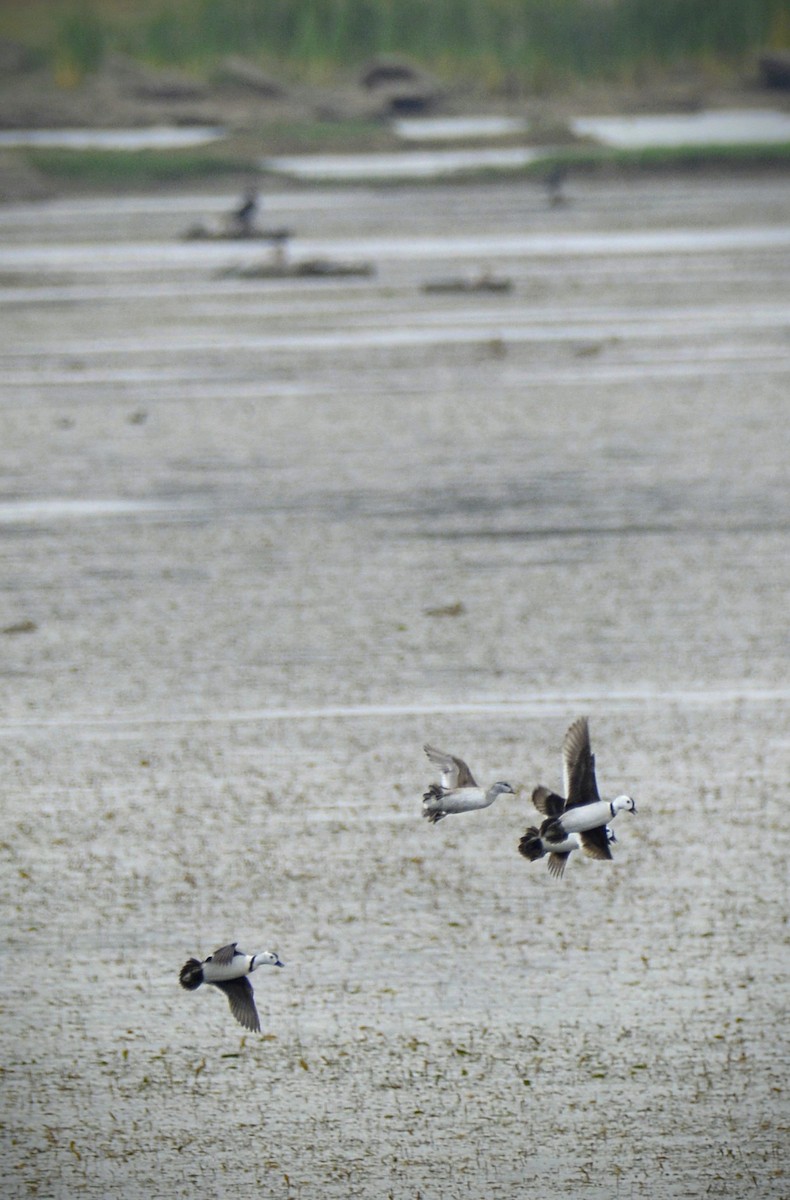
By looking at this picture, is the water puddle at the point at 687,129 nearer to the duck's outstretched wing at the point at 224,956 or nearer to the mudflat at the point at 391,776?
the mudflat at the point at 391,776

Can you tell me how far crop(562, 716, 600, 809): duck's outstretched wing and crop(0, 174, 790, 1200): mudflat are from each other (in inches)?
29.6

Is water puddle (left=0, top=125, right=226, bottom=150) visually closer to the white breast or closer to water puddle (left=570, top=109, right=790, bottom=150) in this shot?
water puddle (left=570, top=109, right=790, bottom=150)

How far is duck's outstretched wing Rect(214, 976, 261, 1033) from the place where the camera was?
16.5 feet

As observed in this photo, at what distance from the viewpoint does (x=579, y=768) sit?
17.9ft

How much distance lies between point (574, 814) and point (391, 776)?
8.88 ft

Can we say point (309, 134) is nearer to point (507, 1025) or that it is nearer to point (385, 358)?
point (385, 358)

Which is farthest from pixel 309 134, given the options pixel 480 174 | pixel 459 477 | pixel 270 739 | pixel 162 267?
pixel 270 739

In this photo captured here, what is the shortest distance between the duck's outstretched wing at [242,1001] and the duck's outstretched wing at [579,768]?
953 mm

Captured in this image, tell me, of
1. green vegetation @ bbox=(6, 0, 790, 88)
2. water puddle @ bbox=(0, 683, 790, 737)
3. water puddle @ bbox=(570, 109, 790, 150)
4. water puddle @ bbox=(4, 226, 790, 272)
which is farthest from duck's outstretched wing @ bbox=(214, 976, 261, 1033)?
green vegetation @ bbox=(6, 0, 790, 88)

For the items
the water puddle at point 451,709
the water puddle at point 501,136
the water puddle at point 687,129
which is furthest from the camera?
the water puddle at point 687,129

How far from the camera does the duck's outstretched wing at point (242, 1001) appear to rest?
502 cm

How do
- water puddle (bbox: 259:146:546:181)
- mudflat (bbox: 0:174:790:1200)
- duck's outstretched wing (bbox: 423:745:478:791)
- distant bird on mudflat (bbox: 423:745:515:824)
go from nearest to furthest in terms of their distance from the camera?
1. mudflat (bbox: 0:174:790:1200)
2. distant bird on mudflat (bbox: 423:745:515:824)
3. duck's outstretched wing (bbox: 423:745:478:791)
4. water puddle (bbox: 259:146:546:181)

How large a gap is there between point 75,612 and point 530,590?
2.33m

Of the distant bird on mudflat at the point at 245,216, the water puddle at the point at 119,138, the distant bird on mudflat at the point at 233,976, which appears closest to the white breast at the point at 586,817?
the distant bird on mudflat at the point at 233,976
